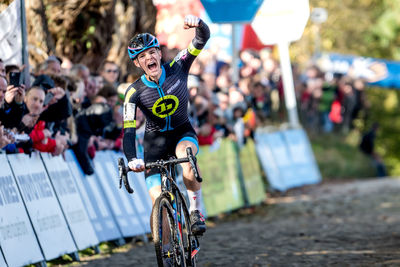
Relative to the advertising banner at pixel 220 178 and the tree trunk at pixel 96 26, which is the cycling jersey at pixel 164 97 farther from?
the advertising banner at pixel 220 178

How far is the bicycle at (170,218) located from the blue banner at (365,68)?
2134 cm

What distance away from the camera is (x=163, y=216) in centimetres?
740

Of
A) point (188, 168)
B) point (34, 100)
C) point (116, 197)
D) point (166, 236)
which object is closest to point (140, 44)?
point (188, 168)

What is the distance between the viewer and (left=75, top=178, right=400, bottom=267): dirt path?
382 inches

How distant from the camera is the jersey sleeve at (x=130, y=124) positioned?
7711 mm

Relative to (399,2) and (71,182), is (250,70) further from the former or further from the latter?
(399,2)

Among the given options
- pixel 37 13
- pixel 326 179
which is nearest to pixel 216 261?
pixel 37 13

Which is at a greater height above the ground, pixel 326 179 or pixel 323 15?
pixel 323 15

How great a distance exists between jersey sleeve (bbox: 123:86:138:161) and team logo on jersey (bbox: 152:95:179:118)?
0.23 meters

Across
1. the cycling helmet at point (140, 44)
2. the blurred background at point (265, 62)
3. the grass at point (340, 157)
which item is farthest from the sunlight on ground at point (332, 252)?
the grass at point (340, 157)

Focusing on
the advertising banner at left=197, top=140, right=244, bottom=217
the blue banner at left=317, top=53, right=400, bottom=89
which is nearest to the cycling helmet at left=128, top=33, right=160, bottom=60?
the advertising banner at left=197, top=140, right=244, bottom=217

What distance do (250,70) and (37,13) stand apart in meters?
8.21

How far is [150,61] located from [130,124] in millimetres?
616

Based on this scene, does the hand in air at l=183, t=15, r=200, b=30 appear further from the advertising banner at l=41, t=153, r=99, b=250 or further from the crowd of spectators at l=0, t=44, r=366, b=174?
the advertising banner at l=41, t=153, r=99, b=250
